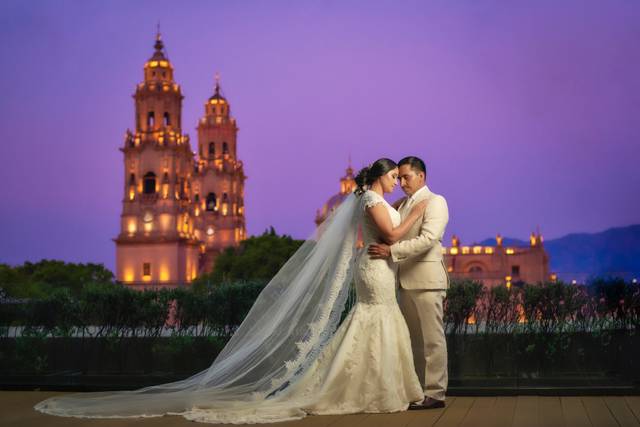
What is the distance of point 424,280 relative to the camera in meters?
8.25

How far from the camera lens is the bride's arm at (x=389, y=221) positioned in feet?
27.0

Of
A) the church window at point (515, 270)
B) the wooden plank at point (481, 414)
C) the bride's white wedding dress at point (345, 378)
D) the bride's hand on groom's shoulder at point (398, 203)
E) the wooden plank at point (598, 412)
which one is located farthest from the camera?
the church window at point (515, 270)

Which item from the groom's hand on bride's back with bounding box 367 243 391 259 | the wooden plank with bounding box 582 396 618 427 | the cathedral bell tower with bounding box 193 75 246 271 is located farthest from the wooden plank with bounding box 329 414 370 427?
the cathedral bell tower with bounding box 193 75 246 271

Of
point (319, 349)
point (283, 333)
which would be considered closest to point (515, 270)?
point (283, 333)

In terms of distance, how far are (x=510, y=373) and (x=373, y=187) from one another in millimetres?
3202

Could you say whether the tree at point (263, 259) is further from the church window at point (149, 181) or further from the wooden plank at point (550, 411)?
the wooden plank at point (550, 411)

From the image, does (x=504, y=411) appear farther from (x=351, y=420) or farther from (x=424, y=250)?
(x=424, y=250)

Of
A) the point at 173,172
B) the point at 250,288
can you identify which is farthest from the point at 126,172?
the point at 250,288

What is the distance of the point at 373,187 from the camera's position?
8492mm

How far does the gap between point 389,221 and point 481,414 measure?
6.55ft

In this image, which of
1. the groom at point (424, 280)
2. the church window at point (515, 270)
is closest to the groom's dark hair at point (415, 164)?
the groom at point (424, 280)

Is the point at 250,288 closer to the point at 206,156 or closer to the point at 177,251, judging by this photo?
the point at 177,251

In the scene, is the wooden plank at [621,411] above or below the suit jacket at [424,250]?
below

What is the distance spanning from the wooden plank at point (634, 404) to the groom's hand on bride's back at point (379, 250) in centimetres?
267
